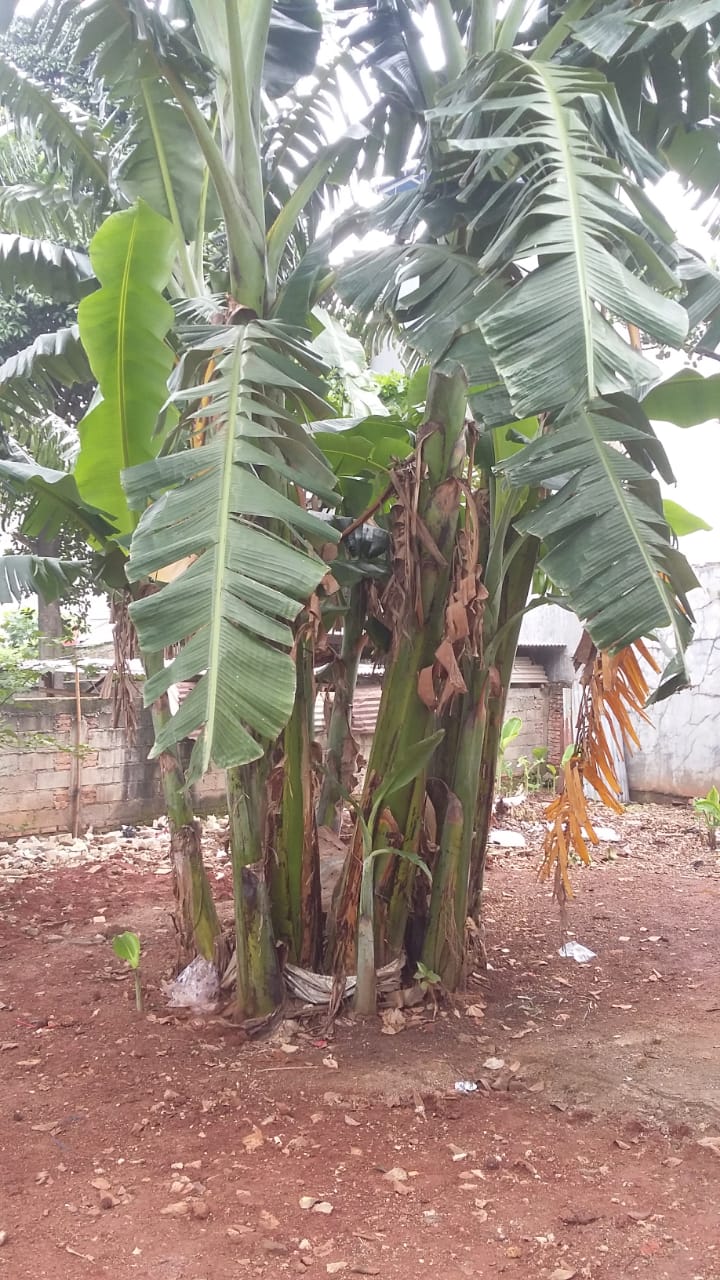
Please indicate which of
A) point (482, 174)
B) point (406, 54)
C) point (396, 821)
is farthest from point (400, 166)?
point (396, 821)

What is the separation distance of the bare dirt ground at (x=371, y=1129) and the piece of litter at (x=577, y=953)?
6 centimetres

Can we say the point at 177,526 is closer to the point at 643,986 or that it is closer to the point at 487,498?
the point at 487,498

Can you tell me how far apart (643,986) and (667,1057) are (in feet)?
2.28

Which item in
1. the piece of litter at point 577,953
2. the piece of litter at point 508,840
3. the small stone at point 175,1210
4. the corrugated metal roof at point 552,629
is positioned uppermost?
Answer: the corrugated metal roof at point 552,629

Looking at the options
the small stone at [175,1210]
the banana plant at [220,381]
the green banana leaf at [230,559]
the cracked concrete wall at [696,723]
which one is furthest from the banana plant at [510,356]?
the cracked concrete wall at [696,723]

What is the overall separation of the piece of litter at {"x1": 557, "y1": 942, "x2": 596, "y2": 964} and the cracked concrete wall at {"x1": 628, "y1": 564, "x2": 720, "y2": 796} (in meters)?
3.87

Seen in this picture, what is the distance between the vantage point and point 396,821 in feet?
9.90

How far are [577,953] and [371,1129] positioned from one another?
1.72m

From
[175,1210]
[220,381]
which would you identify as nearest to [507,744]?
[220,381]

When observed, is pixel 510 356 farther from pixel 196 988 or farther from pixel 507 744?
pixel 507 744

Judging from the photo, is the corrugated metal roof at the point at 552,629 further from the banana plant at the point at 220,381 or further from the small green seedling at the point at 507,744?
the banana plant at the point at 220,381

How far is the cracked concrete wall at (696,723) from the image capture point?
23.9 feet

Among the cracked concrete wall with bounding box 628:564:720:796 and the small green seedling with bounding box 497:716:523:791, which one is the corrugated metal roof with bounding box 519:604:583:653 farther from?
the small green seedling with bounding box 497:716:523:791

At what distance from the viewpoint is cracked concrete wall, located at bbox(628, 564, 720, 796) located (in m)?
7.28
